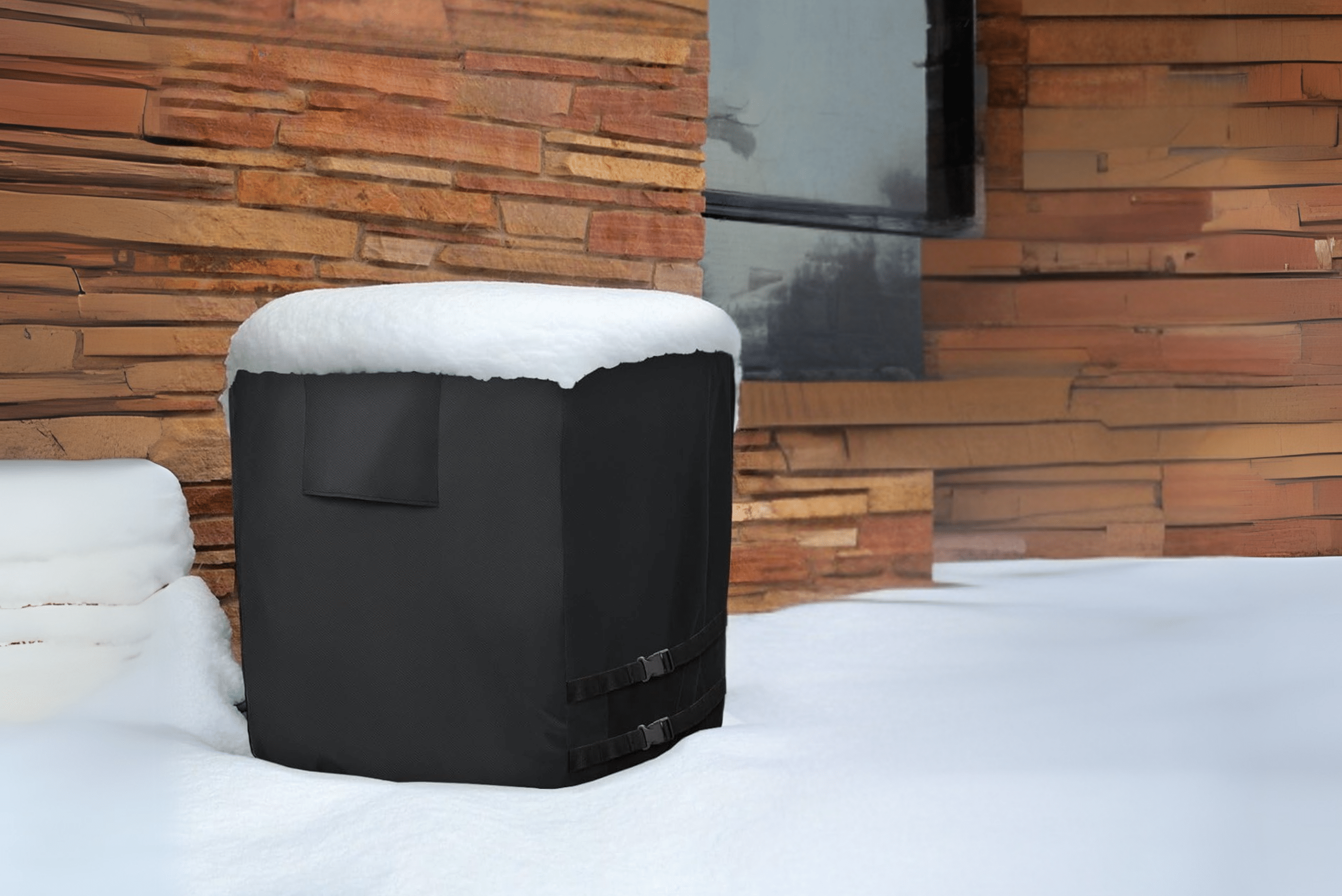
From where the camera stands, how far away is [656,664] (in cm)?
142

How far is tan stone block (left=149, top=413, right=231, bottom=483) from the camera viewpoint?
1868mm

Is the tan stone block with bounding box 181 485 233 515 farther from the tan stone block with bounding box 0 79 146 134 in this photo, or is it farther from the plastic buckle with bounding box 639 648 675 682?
the plastic buckle with bounding box 639 648 675 682

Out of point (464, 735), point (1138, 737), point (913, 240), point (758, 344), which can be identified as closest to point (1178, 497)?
point (913, 240)

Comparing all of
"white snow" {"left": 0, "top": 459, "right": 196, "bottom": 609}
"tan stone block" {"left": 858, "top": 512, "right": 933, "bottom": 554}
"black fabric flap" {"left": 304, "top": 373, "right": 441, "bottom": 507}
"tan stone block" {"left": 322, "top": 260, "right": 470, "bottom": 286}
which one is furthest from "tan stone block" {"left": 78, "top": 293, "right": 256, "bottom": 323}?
"tan stone block" {"left": 858, "top": 512, "right": 933, "bottom": 554}

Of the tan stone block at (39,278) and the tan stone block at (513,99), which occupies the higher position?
the tan stone block at (513,99)

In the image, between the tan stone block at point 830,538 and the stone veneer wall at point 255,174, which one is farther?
the tan stone block at point 830,538

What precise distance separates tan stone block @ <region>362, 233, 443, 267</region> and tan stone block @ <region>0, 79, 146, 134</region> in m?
0.44

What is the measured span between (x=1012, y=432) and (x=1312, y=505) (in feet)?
3.30

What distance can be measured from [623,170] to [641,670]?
1.27 metres

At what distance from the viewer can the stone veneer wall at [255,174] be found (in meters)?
1.78

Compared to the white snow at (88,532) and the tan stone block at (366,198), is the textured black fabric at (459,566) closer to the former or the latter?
the white snow at (88,532)

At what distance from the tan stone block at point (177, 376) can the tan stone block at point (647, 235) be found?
810 millimetres

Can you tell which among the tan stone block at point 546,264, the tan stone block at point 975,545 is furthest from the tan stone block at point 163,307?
the tan stone block at point 975,545

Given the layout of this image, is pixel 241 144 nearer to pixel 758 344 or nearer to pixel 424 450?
pixel 424 450
